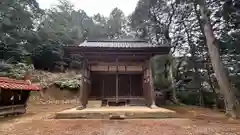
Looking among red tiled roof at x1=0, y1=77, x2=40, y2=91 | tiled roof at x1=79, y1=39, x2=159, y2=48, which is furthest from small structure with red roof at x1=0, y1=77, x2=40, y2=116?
tiled roof at x1=79, y1=39, x2=159, y2=48

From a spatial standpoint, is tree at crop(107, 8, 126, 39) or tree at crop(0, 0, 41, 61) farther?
tree at crop(107, 8, 126, 39)

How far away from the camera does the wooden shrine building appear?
969 cm

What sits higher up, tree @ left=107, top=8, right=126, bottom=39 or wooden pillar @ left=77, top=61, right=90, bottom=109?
tree @ left=107, top=8, right=126, bottom=39

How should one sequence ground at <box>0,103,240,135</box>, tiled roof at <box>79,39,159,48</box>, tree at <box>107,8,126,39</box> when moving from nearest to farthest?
ground at <box>0,103,240,135</box> → tiled roof at <box>79,39,159,48</box> → tree at <box>107,8,126,39</box>

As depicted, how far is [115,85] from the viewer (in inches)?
473

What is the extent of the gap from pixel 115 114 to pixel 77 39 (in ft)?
63.2

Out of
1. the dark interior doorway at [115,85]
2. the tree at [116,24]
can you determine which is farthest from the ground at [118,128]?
the tree at [116,24]

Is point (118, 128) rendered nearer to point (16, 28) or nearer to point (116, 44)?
point (116, 44)

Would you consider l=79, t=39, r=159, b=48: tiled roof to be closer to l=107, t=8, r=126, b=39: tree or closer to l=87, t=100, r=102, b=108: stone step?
l=87, t=100, r=102, b=108: stone step

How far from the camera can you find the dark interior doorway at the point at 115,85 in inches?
471

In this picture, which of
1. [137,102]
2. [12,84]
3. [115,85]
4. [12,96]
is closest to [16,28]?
[12,96]

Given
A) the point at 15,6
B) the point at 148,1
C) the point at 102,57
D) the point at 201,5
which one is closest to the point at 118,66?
the point at 102,57

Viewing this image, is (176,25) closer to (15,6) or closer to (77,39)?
(77,39)

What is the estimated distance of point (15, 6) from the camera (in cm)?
1869
